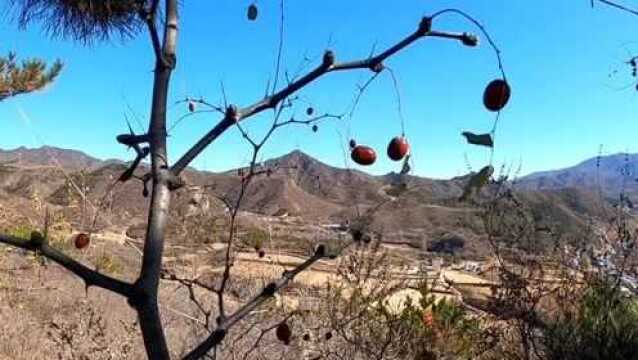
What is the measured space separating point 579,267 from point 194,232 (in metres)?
2.78

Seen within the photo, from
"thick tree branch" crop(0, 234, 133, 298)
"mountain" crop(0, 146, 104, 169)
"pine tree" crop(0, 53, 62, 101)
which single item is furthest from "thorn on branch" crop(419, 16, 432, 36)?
"pine tree" crop(0, 53, 62, 101)

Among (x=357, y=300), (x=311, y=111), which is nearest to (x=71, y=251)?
(x=357, y=300)

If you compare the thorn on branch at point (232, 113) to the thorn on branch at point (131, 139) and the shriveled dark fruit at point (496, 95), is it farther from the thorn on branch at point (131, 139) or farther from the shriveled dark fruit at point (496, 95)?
the shriveled dark fruit at point (496, 95)

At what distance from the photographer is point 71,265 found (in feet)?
2.72

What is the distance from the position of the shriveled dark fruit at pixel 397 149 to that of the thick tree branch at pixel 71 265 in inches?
24.0

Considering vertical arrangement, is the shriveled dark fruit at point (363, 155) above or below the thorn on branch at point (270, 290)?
above

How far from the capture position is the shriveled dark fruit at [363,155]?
1.42 metres

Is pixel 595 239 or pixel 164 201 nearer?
pixel 164 201

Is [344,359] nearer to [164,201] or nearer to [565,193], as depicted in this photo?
[164,201]

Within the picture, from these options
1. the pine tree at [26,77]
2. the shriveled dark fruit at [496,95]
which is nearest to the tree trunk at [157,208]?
the shriveled dark fruit at [496,95]

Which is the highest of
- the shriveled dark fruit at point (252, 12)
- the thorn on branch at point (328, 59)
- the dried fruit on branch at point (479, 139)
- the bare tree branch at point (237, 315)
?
the shriveled dark fruit at point (252, 12)

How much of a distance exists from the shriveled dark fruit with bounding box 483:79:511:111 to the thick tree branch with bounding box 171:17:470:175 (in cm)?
22

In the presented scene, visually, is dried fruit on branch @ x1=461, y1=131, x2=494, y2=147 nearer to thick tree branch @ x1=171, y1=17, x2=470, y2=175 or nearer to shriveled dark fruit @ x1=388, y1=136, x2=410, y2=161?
thick tree branch @ x1=171, y1=17, x2=470, y2=175

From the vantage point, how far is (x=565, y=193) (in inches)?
1902
